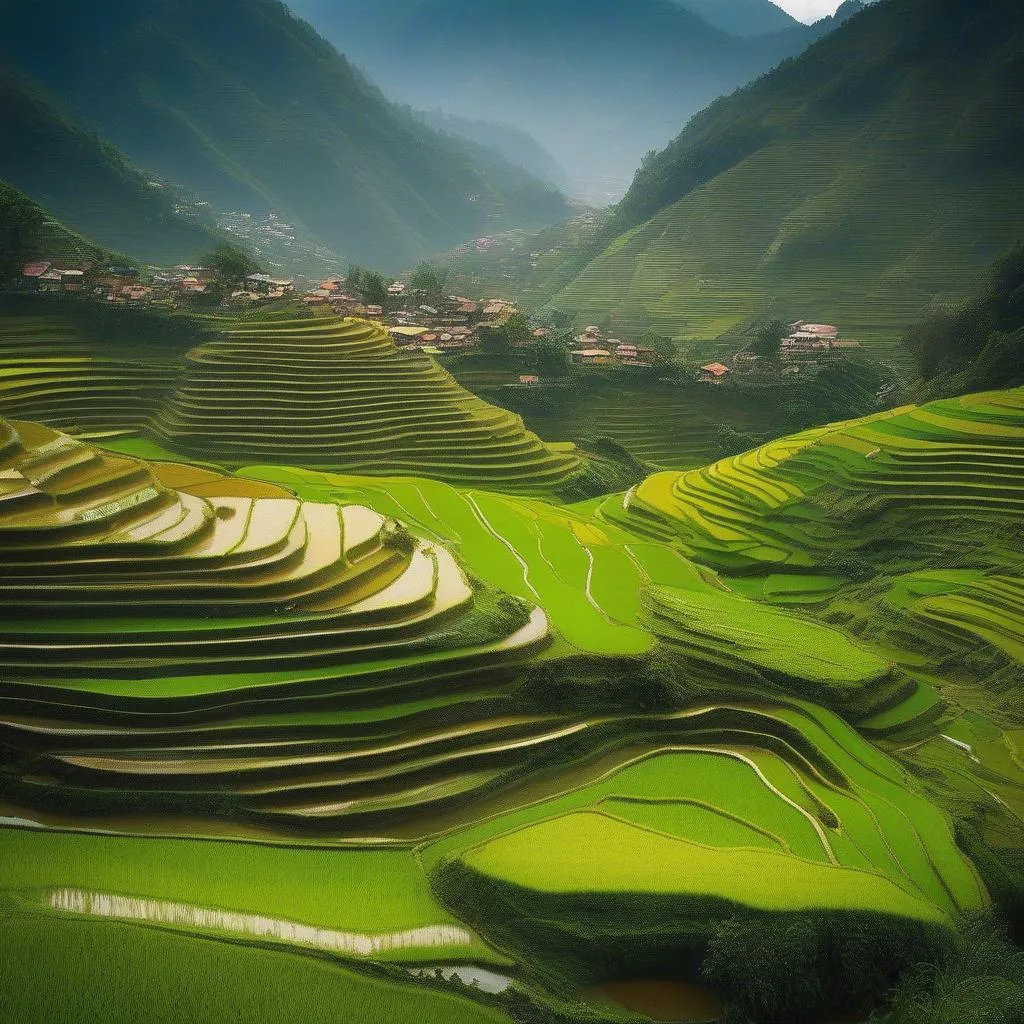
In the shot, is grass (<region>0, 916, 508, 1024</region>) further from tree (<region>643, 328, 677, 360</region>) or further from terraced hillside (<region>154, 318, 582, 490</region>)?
tree (<region>643, 328, 677, 360</region>)

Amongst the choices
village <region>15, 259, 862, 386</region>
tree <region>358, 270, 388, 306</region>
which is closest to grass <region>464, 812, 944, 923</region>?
village <region>15, 259, 862, 386</region>

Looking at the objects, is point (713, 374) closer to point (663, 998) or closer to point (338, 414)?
point (338, 414)

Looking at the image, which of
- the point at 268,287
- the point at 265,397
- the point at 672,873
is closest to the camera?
the point at 672,873

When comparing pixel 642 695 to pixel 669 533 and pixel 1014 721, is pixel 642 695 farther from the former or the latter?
pixel 669 533

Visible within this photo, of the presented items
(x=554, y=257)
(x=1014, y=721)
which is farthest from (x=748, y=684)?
(x=554, y=257)

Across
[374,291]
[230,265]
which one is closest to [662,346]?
[374,291]

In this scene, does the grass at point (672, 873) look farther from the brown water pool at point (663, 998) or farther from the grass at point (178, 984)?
the grass at point (178, 984)
